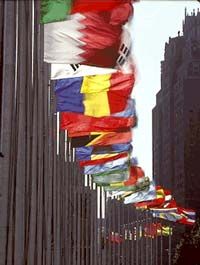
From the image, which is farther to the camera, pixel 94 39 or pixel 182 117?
pixel 182 117

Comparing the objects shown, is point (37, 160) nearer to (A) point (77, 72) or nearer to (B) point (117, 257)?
(A) point (77, 72)

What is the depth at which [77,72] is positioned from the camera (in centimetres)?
2130

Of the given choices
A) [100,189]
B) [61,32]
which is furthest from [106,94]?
[100,189]

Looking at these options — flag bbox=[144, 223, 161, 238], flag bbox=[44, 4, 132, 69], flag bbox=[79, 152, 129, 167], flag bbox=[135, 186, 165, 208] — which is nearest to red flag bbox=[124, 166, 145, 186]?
flag bbox=[79, 152, 129, 167]

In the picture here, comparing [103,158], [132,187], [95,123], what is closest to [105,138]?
[103,158]

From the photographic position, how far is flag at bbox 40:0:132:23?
685 inches

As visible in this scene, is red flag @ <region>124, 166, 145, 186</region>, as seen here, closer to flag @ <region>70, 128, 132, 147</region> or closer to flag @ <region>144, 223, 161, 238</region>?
flag @ <region>70, 128, 132, 147</region>

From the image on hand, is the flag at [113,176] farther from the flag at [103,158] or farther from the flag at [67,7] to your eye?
the flag at [67,7]

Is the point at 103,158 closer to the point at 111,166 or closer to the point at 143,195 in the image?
the point at 111,166

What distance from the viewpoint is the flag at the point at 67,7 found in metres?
17.4

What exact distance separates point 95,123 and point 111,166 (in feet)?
32.1

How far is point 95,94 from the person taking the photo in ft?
76.6

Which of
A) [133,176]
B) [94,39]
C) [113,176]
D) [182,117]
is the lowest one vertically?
[182,117]

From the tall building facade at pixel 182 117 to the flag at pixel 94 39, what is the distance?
129716mm
